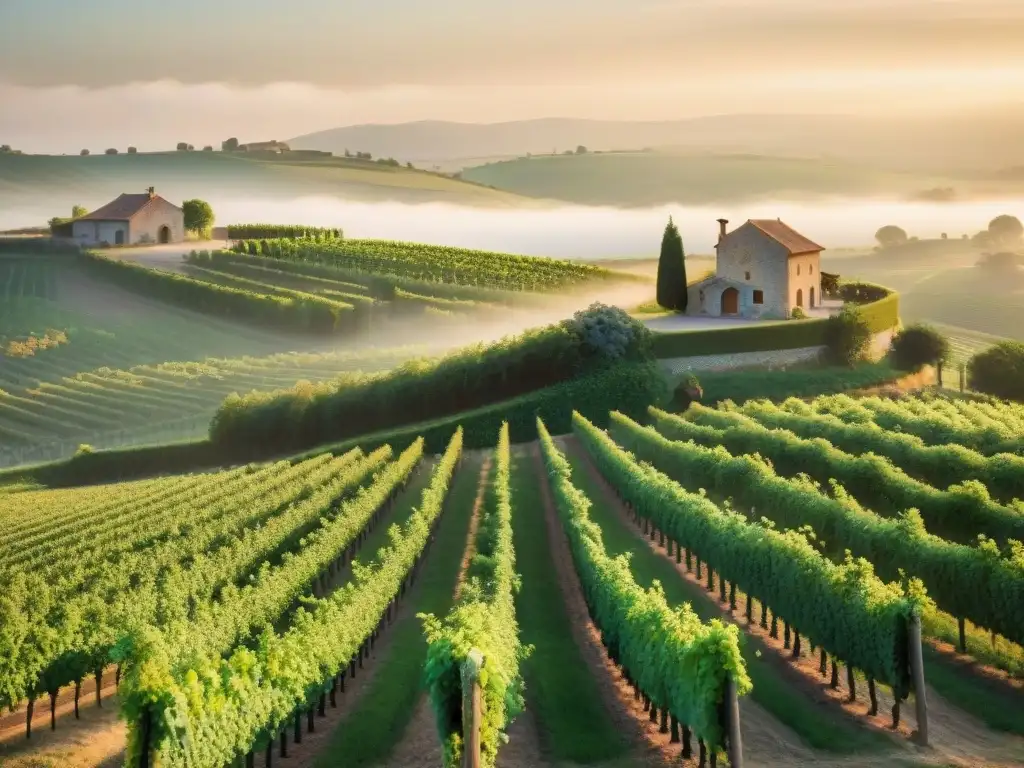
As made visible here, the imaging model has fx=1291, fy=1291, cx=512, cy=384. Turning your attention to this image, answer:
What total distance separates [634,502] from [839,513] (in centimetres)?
758

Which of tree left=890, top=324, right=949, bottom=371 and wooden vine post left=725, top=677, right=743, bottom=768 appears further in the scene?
tree left=890, top=324, right=949, bottom=371

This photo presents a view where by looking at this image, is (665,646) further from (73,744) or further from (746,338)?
(746,338)

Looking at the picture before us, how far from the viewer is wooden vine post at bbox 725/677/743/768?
1631 centimetres

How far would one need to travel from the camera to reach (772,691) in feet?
69.1

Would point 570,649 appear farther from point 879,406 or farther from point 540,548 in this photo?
point 879,406

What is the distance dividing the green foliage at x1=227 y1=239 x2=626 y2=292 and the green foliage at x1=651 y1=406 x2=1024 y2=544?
118 ft

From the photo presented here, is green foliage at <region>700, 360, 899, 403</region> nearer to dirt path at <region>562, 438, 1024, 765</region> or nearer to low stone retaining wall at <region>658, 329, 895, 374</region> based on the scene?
low stone retaining wall at <region>658, 329, 895, 374</region>

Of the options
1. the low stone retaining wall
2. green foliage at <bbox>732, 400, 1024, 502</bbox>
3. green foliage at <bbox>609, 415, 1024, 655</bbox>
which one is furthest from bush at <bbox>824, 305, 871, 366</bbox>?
green foliage at <bbox>609, 415, 1024, 655</bbox>

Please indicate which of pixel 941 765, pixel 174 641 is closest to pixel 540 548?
pixel 174 641

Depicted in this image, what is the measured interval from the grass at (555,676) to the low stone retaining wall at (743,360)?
89.1 ft

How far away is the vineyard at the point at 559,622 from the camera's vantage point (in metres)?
17.3

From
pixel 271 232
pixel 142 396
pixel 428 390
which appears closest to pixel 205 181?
pixel 271 232

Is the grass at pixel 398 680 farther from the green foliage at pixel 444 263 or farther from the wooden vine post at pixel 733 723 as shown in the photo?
the green foliage at pixel 444 263

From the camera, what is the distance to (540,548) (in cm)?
3153
